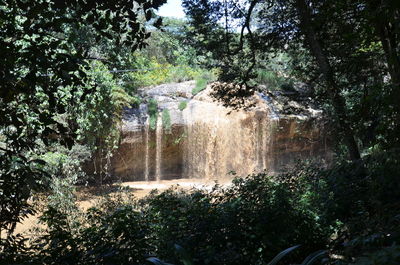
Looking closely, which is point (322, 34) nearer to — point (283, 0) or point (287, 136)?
point (283, 0)

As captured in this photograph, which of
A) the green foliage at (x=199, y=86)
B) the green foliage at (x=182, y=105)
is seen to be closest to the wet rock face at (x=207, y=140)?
the green foliage at (x=182, y=105)

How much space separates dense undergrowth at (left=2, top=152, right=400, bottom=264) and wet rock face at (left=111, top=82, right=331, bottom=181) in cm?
1158

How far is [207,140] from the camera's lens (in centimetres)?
1727

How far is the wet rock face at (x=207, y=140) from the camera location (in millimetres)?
16703

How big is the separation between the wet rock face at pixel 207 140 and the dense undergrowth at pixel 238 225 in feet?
38.0

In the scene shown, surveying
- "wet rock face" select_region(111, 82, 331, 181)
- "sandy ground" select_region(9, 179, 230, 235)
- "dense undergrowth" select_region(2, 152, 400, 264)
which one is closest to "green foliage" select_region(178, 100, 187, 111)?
"wet rock face" select_region(111, 82, 331, 181)

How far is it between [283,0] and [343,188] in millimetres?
4517

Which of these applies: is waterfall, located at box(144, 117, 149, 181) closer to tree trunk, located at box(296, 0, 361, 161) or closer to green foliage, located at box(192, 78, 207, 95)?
green foliage, located at box(192, 78, 207, 95)

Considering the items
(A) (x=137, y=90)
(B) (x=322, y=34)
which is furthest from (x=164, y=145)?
(B) (x=322, y=34)

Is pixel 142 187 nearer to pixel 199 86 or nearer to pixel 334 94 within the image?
pixel 199 86

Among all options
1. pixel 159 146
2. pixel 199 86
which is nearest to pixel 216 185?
pixel 159 146

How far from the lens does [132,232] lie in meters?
3.38

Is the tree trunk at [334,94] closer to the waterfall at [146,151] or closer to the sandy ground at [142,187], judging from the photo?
the sandy ground at [142,187]

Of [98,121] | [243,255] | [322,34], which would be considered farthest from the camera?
[98,121]
